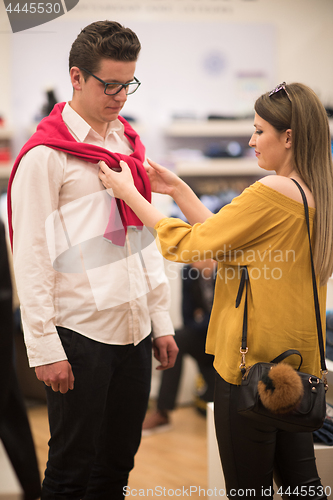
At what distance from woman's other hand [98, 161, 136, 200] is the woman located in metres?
0.14

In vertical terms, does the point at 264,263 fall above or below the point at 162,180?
below

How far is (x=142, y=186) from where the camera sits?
4.57ft

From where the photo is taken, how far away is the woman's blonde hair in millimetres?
1097

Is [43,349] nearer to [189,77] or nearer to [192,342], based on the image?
[192,342]

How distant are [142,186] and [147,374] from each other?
60cm

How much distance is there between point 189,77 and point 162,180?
2909 mm

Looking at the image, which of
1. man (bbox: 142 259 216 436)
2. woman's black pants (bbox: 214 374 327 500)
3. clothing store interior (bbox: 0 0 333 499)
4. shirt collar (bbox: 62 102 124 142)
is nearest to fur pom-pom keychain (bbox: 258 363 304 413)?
woman's black pants (bbox: 214 374 327 500)

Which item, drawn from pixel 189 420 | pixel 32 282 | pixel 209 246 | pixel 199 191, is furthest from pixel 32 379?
pixel 209 246

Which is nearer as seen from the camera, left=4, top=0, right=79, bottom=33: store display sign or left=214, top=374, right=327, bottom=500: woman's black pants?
left=214, top=374, right=327, bottom=500: woman's black pants

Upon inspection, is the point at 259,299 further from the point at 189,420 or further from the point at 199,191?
the point at 199,191

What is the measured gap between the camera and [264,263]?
109cm

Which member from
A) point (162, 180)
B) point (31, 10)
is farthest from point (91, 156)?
point (31, 10)

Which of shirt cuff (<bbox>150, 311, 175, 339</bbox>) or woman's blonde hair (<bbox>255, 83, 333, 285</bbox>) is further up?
woman's blonde hair (<bbox>255, 83, 333, 285</bbox>)

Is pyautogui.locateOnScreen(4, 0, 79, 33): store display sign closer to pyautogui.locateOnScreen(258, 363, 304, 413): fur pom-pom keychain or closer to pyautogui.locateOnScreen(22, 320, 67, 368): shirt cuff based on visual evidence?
pyautogui.locateOnScreen(22, 320, 67, 368): shirt cuff
